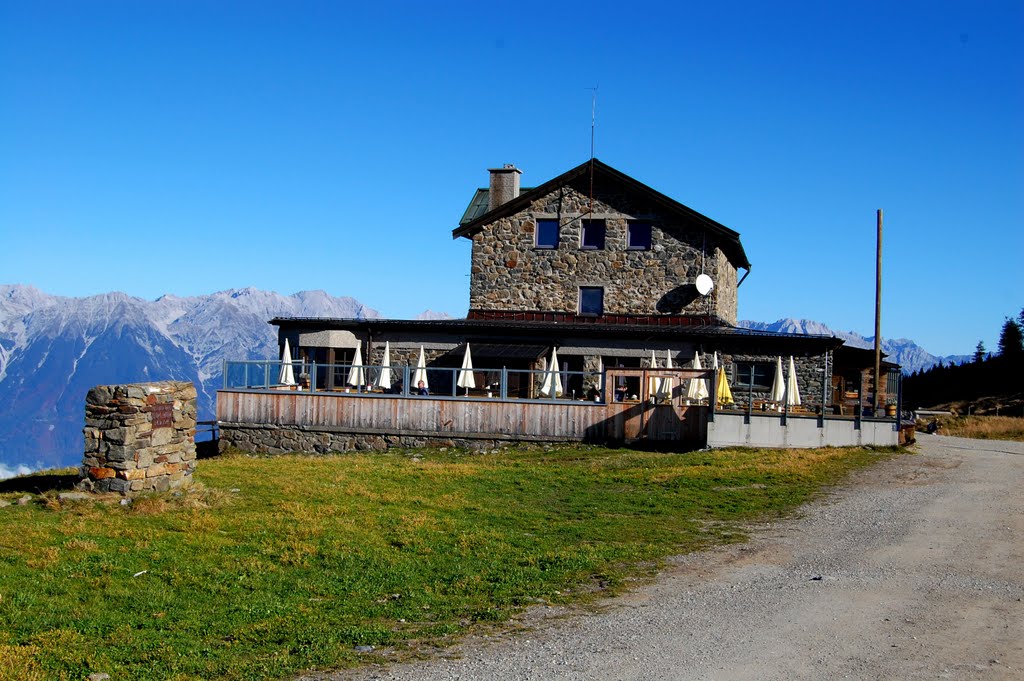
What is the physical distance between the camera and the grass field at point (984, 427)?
119 ft

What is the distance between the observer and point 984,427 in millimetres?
38219

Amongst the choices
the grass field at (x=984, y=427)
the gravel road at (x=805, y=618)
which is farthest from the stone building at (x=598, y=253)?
the gravel road at (x=805, y=618)

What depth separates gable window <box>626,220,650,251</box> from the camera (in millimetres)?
39188

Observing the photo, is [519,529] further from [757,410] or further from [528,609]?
[757,410]

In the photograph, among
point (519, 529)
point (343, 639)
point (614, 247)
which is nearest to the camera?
point (343, 639)

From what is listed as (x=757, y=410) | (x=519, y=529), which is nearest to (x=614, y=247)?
(x=757, y=410)

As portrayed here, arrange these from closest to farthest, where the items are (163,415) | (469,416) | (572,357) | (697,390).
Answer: (163,415)
(697,390)
(469,416)
(572,357)

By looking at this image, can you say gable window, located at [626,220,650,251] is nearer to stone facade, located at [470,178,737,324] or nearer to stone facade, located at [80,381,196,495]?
stone facade, located at [470,178,737,324]

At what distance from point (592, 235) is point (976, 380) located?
52148mm

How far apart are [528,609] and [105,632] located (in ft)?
15.1

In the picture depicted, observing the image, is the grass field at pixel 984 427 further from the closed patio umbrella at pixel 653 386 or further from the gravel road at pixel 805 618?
the gravel road at pixel 805 618

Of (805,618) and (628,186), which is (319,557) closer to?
(805,618)

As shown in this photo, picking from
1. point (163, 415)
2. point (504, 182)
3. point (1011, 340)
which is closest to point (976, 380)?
point (1011, 340)

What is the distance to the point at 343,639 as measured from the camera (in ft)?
33.2
